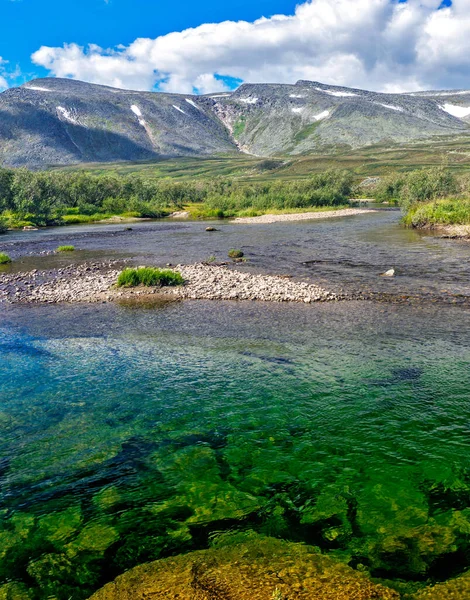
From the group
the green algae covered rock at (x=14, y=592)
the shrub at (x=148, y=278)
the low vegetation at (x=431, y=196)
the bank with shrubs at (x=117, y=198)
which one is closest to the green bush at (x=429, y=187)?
the low vegetation at (x=431, y=196)

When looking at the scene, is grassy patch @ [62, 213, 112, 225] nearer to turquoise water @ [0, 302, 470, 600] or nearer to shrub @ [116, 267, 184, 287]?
shrub @ [116, 267, 184, 287]

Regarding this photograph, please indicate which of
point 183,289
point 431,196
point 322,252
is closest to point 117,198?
point 431,196

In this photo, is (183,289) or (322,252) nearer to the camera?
(183,289)

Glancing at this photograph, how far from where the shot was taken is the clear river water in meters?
8.65

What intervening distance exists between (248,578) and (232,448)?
4773mm

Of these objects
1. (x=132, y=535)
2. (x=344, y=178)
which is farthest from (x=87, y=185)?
(x=132, y=535)

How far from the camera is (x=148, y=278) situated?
33.4 meters

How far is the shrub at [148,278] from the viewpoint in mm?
33094

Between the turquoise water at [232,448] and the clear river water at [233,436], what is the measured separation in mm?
48

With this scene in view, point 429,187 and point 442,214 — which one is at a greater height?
point 429,187

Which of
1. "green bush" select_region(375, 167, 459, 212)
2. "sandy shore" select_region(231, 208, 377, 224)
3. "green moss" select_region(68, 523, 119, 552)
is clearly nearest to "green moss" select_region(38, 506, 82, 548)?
"green moss" select_region(68, 523, 119, 552)

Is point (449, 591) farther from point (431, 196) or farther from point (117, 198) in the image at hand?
point (117, 198)

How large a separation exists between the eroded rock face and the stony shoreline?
68.9 feet

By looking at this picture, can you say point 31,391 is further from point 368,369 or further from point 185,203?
point 185,203
